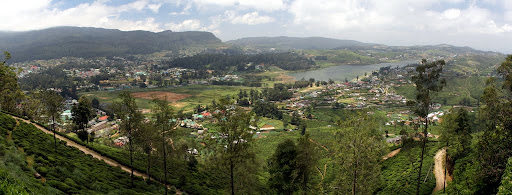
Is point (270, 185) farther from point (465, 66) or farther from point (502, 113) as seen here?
point (465, 66)

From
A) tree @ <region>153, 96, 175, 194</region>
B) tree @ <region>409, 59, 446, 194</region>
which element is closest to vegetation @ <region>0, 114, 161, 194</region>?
tree @ <region>153, 96, 175, 194</region>

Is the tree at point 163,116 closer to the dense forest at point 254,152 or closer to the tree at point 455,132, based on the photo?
the dense forest at point 254,152

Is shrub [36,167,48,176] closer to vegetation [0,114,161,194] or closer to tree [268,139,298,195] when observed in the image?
vegetation [0,114,161,194]

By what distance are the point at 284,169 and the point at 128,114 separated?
11.8 metres

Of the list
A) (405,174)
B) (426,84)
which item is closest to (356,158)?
(426,84)

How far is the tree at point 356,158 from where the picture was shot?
43.6ft

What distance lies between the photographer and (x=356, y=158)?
13328 millimetres

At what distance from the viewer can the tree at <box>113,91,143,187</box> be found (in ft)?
54.5

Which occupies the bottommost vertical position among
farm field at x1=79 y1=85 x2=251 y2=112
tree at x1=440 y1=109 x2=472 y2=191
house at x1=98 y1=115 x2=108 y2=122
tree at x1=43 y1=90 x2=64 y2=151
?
house at x1=98 y1=115 x2=108 y2=122

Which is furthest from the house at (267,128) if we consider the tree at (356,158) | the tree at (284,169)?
the tree at (356,158)

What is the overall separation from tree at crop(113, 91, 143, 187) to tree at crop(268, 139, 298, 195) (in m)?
10.6

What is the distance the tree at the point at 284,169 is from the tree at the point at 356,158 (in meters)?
5.90

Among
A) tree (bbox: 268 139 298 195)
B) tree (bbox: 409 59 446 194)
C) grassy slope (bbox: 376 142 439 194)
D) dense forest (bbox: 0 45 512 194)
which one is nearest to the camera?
dense forest (bbox: 0 45 512 194)

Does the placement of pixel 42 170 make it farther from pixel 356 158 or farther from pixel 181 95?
pixel 181 95
